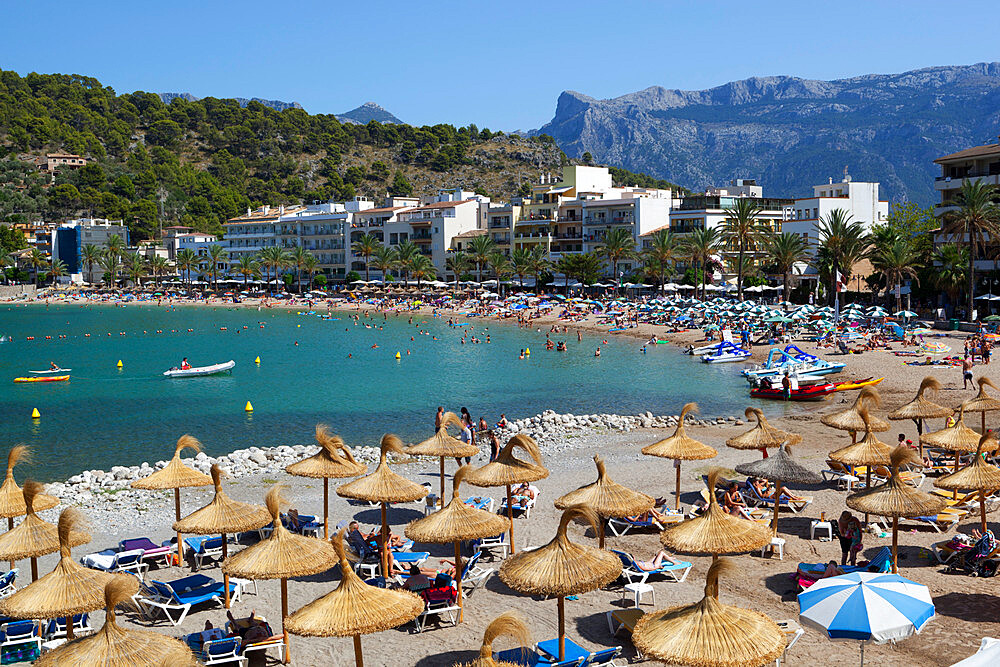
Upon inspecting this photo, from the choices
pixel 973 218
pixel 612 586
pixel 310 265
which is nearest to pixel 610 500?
pixel 612 586

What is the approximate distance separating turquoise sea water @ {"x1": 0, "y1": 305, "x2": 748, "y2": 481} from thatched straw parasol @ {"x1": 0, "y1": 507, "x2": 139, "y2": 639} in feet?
51.9

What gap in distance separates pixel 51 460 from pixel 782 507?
21.9m

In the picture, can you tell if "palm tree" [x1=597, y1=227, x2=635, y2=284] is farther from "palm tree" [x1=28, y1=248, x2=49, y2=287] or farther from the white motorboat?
"palm tree" [x1=28, y1=248, x2=49, y2=287]

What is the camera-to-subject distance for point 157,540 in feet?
53.9

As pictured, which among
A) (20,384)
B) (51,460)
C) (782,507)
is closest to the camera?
(782,507)

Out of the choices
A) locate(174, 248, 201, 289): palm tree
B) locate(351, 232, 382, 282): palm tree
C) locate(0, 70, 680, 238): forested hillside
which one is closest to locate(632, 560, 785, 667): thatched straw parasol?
locate(351, 232, 382, 282): palm tree

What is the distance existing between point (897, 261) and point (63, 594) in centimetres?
5860

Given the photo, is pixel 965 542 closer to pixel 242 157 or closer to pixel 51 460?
pixel 51 460

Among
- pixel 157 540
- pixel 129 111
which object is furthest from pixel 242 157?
pixel 157 540

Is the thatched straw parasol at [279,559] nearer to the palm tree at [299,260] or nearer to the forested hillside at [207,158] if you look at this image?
the palm tree at [299,260]

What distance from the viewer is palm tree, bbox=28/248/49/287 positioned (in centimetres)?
12550

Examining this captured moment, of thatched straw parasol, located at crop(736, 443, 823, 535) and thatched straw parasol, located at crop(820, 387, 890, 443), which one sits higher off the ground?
thatched straw parasol, located at crop(820, 387, 890, 443)

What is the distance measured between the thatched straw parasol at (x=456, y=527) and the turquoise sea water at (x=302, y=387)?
1654cm

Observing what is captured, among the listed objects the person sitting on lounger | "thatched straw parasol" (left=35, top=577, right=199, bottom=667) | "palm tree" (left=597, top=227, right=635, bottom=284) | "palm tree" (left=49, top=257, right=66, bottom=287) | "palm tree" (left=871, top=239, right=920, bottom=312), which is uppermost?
"palm tree" (left=597, top=227, right=635, bottom=284)
